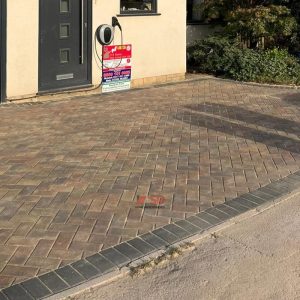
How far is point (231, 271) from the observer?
12.8ft

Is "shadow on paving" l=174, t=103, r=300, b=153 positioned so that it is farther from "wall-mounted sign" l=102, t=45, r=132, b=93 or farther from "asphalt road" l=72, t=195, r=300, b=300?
"asphalt road" l=72, t=195, r=300, b=300

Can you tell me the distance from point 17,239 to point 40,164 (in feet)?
6.40

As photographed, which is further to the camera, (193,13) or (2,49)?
(193,13)

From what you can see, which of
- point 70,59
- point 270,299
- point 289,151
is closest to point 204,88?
point 70,59

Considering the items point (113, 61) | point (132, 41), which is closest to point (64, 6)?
point (113, 61)

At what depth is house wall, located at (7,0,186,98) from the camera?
9227 mm

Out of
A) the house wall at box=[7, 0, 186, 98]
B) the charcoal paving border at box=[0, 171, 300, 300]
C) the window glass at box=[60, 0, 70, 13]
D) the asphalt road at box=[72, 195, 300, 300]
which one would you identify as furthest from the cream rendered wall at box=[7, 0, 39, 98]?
the asphalt road at box=[72, 195, 300, 300]

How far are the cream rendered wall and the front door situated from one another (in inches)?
6.4

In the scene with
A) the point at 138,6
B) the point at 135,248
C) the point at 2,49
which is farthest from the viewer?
the point at 138,6

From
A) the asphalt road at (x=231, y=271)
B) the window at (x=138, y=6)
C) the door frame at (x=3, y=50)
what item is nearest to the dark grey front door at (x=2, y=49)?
the door frame at (x=3, y=50)

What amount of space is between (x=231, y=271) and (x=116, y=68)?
7.52 meters

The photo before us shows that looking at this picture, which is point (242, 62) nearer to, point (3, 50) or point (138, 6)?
point (138, 6)

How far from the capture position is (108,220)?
4672 millimetres

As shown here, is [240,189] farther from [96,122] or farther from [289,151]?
[96,122]
